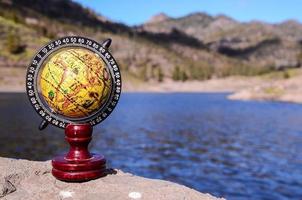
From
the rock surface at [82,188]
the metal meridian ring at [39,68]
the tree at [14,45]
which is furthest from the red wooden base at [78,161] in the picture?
the tree at [14,45]

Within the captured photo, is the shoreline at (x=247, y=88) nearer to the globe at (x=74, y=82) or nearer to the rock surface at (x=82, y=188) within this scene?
the rock surface at (x=82, y=188)

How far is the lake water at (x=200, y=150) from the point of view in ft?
74.4

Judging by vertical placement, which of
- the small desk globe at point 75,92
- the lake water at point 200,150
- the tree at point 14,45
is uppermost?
the tree at point 14,45

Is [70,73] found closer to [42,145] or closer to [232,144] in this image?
[42,145]

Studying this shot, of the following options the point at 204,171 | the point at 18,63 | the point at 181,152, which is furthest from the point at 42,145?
the point at 18,63

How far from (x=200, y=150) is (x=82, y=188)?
86.0ft

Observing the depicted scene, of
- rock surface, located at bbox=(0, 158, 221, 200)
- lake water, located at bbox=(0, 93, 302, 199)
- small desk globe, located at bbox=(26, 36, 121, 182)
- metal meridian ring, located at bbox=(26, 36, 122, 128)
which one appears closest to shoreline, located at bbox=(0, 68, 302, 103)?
lake water, located at bbox=(0, 93, 302, 199)

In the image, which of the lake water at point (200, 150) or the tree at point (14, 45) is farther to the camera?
the tree at point (14, 45)

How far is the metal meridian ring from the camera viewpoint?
952cm

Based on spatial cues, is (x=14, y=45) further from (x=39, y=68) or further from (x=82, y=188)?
(x=82, y=188)

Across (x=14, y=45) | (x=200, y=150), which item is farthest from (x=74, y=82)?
(x=14, y=45)

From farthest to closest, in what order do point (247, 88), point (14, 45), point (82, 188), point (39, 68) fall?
point (247, 88)
point (14, 45)
point (39, 68)
point (82, 188)

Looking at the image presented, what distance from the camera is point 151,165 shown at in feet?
89.8

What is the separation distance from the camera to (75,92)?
8.94 meters
